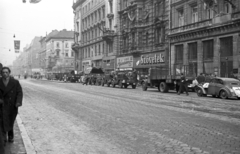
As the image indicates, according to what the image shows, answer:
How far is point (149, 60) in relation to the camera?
42969 mm

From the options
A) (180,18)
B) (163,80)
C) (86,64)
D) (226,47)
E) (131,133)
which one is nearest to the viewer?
(131,133)

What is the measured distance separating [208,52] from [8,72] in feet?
91.7

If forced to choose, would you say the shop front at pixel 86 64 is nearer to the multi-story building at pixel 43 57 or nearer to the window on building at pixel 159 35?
the window on building at pixel 159 35

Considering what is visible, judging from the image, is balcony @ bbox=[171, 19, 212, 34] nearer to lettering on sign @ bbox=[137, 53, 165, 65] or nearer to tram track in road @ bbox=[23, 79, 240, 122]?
lettering on sign @ bbox=[137, 53, 165, 65]

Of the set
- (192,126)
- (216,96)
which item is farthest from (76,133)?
(216,96)

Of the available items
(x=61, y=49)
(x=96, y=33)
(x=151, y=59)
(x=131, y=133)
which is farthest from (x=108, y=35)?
(x=61, y=49)

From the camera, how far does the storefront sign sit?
133ft

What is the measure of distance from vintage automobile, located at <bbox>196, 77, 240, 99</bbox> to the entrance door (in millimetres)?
7874

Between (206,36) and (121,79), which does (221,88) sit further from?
(121,79)

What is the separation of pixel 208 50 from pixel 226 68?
341 cm

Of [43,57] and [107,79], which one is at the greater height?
[43,57]

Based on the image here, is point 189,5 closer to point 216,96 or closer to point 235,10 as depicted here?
point 235,10

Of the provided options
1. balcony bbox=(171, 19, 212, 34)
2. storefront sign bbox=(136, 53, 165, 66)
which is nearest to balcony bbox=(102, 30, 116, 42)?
storefront sign bbox=(136, 53, 165, 66)

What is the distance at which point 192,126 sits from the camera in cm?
873
